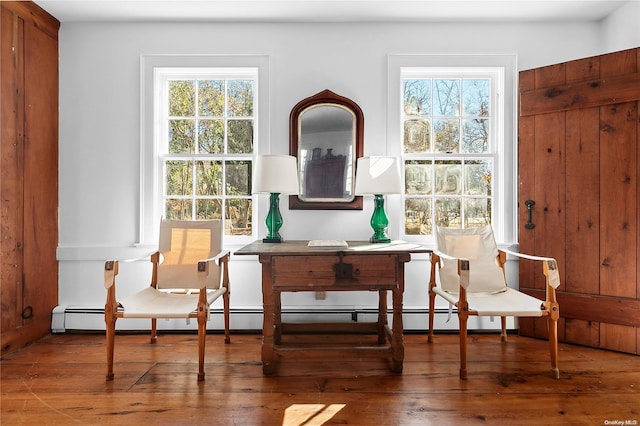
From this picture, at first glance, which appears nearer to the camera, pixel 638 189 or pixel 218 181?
pixel 638 189

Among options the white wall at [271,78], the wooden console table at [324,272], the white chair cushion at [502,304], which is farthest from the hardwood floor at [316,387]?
the white wall at [271,78]

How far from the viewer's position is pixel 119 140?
11.0 ft

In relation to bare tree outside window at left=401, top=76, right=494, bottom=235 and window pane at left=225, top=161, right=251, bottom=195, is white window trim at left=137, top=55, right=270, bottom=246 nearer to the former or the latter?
window pane at left=225, top=161, right=251, bottom=195

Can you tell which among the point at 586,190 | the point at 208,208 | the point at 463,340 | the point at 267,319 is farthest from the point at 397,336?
the point at 208,208

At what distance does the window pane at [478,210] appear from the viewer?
3.47m

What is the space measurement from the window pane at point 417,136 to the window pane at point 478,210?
0.64 metres

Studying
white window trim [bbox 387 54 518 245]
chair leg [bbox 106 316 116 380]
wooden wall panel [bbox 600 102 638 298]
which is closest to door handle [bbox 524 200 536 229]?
white window trim [bbox 387 54 518 245]

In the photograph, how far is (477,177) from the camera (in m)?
3.46

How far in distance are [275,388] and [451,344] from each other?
1537 mm

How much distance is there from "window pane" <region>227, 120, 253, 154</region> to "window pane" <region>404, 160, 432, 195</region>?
148 centimetres

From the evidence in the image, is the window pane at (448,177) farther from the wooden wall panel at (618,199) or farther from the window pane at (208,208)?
the window pane at (208,208)

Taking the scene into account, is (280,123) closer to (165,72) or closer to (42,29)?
(165,72)

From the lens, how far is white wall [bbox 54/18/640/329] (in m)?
3.34

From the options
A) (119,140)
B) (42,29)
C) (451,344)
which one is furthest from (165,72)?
(451,344)
